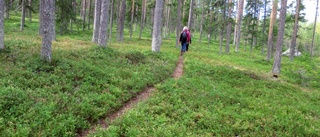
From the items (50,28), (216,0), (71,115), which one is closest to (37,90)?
(71,115)

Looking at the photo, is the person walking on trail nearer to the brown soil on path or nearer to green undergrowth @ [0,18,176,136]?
the brown soil on path

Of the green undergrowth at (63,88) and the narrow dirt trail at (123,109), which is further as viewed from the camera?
the narrow dirt trail at (123,109)

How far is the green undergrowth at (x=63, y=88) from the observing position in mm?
6156

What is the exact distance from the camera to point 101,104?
778 centimetres

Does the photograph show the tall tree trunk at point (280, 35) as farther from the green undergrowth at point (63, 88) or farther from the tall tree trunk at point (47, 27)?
the tall tree trunk at point (47, 27)

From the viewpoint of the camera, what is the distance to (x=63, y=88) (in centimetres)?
820

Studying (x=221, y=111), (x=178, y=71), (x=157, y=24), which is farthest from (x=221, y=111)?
(x=157, y=24)

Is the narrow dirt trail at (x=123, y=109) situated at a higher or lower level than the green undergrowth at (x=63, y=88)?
lower

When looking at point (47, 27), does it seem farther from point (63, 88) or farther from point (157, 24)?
point (157, 24)

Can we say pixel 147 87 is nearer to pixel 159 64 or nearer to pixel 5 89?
pixel 159 64

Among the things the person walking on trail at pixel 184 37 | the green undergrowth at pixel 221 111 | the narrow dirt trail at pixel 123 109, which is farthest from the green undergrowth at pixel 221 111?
the person walking on trail at pixel 184 37

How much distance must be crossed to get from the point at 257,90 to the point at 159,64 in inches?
211

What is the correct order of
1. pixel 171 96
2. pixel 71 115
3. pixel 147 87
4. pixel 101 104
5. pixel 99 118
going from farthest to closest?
1. pixel 147 87
2. pixel 171 96
3. pixel 101 104
4. pixel 99 118
5. pixel 71 115

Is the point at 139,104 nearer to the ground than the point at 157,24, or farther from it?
nearer to the ground
